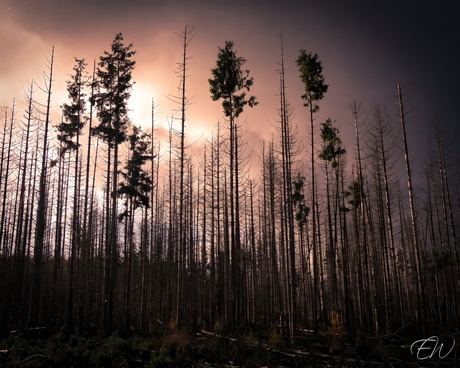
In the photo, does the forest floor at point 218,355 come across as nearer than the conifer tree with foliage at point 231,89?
Yes

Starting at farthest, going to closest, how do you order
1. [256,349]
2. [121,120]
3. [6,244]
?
[6,244] → [121,120] → [256,349]

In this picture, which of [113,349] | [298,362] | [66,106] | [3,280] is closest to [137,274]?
[3,280]

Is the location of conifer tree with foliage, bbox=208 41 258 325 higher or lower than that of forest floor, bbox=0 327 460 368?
higher

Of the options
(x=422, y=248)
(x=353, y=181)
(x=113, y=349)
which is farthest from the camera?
(x=422, y=248)

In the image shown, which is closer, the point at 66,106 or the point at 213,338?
the point at 213,338

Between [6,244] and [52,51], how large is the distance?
18.8 m

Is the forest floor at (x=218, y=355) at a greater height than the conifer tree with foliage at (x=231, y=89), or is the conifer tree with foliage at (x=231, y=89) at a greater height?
the conifer tree with foliage at (x=231, y=89)

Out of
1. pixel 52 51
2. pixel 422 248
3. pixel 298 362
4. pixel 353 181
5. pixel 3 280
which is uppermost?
pixel 52 51

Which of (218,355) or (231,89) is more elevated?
(231,89)

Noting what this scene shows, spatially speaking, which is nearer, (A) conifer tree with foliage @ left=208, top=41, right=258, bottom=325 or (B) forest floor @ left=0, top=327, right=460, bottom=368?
(B) forest floor @ left=0, top=327, right=460, bottom=368

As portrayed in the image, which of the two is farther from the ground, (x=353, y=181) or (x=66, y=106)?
(x=66, y=106)

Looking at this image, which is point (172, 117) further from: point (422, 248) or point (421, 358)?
point (422, 248)

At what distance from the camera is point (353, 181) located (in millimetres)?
24844

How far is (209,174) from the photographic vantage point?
25875 mm
